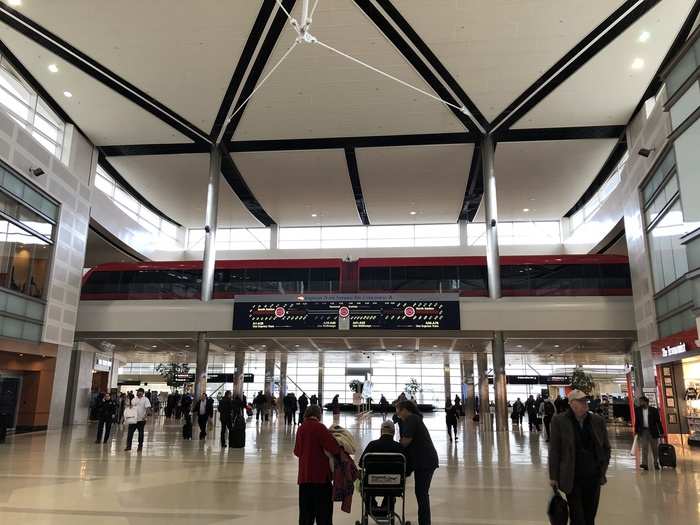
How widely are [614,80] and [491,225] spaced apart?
6.80 metres

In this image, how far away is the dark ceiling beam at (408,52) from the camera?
1546 centimetres

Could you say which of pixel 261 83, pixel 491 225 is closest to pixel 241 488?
pixel 261 83

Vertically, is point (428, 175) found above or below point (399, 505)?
above

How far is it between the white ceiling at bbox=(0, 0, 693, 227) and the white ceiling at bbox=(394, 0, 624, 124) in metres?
0.04

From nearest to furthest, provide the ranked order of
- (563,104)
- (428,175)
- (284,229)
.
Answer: (563,104)
(428,175)
(284,229)

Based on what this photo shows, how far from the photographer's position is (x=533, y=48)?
16.7 m

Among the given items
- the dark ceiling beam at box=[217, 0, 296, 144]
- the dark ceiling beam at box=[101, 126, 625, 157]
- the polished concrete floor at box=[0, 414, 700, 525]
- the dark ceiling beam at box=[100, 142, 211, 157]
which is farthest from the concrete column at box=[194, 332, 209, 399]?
the dark ceiling beam at box=[217, 0, 296, 144]

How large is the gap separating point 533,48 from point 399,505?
14.9 metres

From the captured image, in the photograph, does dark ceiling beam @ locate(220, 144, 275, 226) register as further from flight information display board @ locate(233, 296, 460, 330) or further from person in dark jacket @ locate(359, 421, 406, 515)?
person in dark jacket @ locate(359, 421, 406, 515)

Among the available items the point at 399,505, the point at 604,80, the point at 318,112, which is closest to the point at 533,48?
the point at 604,80

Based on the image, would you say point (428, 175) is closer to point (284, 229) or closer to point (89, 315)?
point (284, 229)

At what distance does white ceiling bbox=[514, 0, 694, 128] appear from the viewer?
1555 cm

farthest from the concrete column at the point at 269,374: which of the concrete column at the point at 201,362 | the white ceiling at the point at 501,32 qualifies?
the white ceiling at the point at 501,32

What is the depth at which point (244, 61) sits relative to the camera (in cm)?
1755
